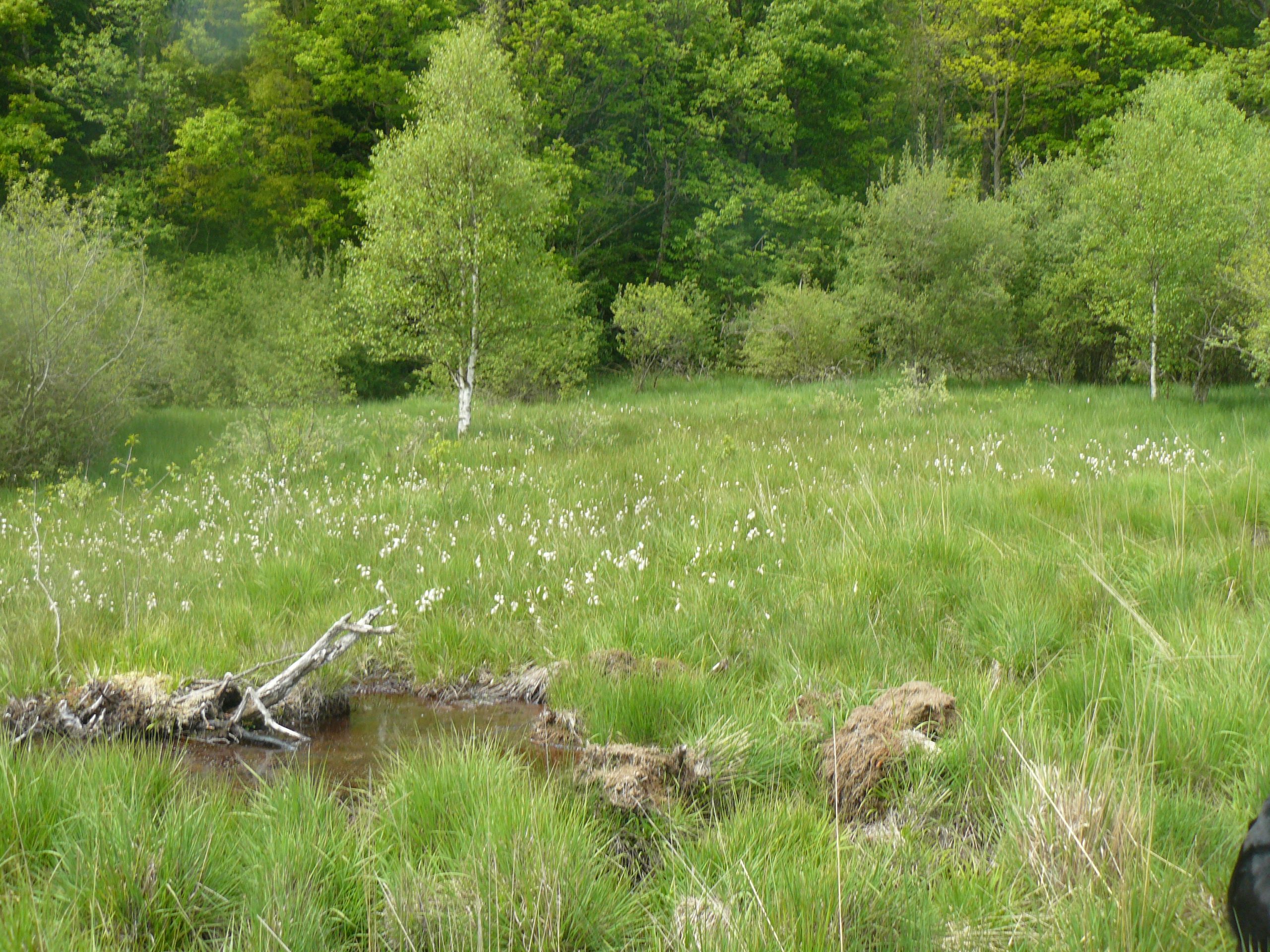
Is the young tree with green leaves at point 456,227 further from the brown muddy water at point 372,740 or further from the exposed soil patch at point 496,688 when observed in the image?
the brown muddy water at point 372,740

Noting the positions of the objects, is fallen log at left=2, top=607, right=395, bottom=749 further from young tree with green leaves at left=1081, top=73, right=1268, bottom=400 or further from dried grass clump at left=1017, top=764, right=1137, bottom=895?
young tree with green leaves at left=1081, top=73, right=1268, bottom=400

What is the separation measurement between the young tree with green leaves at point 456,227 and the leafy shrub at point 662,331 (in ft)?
31.1

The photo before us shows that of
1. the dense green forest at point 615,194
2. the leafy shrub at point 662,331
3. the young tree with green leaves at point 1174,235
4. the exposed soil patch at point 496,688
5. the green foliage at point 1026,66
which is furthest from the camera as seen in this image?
the green foliage at point 1026,66

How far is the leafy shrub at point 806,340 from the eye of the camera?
24.2 meters

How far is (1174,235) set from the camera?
1534cm

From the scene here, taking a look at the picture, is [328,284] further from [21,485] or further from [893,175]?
[893,175]

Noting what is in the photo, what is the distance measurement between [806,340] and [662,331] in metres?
4.03

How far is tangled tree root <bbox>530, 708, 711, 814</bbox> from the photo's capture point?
311cm

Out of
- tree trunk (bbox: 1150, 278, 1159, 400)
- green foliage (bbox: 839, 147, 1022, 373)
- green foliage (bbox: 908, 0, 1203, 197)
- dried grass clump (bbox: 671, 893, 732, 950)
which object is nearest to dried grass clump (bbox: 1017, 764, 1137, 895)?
dried grass clump (bbox: 671, 893, 732, 950)

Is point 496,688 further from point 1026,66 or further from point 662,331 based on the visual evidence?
point 1026,66

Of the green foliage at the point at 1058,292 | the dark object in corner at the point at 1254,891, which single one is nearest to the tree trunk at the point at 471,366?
the dark object in corner at the point at 1254,891

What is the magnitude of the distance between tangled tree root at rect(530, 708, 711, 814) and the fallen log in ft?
4.29

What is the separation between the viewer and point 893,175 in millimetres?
35250

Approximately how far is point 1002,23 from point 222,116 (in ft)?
93.5
